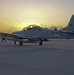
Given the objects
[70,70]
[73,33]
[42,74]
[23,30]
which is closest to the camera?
[42,74]

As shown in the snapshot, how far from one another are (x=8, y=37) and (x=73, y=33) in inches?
299

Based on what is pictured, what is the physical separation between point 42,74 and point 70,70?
1.28 meters

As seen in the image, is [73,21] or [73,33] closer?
[73,33]

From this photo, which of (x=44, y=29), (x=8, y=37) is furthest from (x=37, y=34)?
(x=8, y=37)

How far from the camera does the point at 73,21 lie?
2830 cm

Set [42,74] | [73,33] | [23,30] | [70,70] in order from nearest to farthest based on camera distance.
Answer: [42,74], [70,70], [73,33], [23,30]

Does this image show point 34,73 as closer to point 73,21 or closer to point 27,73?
point 27,73

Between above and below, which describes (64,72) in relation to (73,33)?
below

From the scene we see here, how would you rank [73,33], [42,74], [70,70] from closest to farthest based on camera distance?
[42,74] → [70,70] → [73,33]

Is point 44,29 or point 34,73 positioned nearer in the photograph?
point 34,73

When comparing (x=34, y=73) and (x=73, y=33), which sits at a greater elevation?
(x=73, y=33)

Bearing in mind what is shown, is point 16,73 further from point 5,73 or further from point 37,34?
point 37,34

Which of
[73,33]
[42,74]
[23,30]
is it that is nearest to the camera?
[42,74]

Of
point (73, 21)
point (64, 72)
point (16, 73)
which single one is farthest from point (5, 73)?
point (73, 21)
